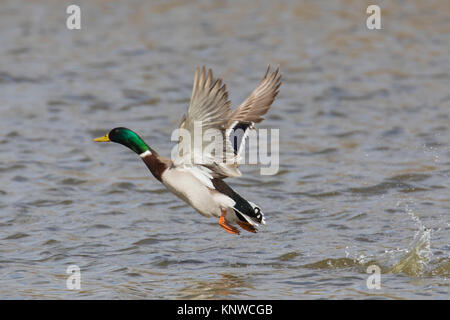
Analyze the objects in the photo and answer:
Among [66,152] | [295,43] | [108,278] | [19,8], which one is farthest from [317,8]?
[108,278]

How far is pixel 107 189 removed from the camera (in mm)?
8859

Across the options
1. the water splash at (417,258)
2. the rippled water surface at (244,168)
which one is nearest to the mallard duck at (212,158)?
the rippled water surface at (244,168)

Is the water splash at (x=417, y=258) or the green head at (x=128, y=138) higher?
the green head at (x=128, y=138)

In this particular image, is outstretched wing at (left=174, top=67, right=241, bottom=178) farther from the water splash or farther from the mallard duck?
the water splash

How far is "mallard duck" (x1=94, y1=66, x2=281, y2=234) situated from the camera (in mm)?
5871

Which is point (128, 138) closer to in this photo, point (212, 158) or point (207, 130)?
point (212, 158)

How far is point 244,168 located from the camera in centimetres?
963

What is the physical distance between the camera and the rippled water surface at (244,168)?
656 cm

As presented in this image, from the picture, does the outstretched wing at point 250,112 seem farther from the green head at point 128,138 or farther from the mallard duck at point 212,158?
the green head at point 128,138

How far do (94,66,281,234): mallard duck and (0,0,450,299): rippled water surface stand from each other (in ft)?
1.43

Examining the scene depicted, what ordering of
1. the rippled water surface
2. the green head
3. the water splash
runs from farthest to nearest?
the green head, the rippled water surface, the water splash

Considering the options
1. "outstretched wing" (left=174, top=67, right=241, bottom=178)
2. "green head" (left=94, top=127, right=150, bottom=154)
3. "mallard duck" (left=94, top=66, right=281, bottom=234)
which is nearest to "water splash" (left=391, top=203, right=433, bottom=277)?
"mallard duck" (left=94, top=66, right=281, bottom=234)

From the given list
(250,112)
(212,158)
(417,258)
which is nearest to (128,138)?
(212,158)

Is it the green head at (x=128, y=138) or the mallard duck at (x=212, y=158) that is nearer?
the mallard duck at (x=212, y=158)
